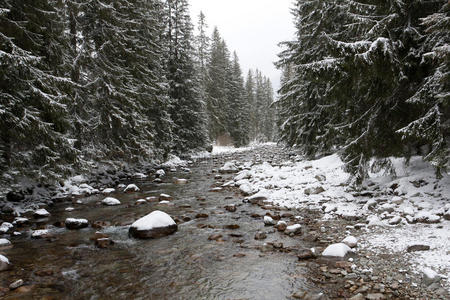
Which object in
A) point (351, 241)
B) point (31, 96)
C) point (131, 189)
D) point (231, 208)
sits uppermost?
point (31, 96)

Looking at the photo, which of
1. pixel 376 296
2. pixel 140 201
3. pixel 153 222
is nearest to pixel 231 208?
pixel 153 222

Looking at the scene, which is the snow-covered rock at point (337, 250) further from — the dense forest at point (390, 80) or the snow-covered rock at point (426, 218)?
the dense forest at point (390, 80)

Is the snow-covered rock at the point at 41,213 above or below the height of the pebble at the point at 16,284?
above

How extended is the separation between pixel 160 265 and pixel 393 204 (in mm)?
5765

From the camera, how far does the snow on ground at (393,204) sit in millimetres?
5107

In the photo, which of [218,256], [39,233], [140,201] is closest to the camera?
[218,256]

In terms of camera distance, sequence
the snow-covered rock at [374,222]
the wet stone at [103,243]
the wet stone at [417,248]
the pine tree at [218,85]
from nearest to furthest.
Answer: the wet stone at [417,248] → the snow-covered rock at [374,222] → the wet stone at [103,243] → the pine tree at [218,85]

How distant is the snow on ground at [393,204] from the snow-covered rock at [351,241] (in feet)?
0.54

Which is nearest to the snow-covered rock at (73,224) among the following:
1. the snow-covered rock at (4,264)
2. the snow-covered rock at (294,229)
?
the snow-covered rock at (4,264)

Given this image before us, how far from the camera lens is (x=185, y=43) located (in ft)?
81.6

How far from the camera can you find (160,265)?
573cm

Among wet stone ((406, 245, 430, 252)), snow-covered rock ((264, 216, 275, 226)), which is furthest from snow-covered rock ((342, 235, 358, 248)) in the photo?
snow-covered rock ((264, 216, 275, 226))

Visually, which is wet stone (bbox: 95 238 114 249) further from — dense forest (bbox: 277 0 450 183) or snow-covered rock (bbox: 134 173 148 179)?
snow-covered rock (bbox: 134 173 148 179)

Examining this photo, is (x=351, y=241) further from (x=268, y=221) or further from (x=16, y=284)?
(x=16, y=284)
